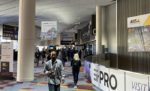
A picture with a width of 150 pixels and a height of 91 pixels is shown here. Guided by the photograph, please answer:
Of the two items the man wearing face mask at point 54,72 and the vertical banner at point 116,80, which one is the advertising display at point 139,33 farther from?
the man wearing face mask at point 54,72

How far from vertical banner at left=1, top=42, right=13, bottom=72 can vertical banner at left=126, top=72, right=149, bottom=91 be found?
812 centimetres

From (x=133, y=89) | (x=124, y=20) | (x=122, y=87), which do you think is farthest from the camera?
(x=124, y=20)

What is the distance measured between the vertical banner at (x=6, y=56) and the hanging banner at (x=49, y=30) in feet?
7.35

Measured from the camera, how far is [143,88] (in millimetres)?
7027

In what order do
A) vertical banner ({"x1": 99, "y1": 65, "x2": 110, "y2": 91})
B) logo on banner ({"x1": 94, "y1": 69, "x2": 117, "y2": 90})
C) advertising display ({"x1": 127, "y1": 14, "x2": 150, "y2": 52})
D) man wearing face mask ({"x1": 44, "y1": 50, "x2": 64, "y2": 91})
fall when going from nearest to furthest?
man wearing face mask ({"x1": 44, "y1": 50, "x2": 64, "y2": 91})
logo on banner ({"x1": 94, "y1": 69, "x2": 117, "y2": 90})
vertical banner ({"x1": 99, "y1": 65, "x2": 110, "y2": 91})
advertising display ({"x1": 127, "y1": 14, "x2": 150, "y2": 52})

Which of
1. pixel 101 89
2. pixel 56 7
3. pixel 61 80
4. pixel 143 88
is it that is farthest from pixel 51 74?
pixel 56 7

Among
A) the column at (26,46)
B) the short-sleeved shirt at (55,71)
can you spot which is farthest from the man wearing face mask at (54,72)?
the column at (26,46)

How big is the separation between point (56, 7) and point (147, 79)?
59.9 ft

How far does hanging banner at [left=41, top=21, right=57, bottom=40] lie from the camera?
15922 mm

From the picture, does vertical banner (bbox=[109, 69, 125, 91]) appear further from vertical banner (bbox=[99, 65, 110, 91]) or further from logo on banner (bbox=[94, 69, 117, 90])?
vertical banner (bbox=[99, 65, 110, 91])

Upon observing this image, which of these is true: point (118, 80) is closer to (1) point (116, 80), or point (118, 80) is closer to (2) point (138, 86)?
(1) point (116, 80)

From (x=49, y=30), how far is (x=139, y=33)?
579cm

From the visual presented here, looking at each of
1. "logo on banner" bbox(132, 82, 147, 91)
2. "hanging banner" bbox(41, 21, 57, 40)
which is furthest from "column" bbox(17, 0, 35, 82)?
"logo on banner" bbox(132, 82, 147, 91)

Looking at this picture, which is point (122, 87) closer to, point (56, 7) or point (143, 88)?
point (143, 88)
